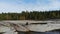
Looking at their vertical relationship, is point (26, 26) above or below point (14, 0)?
below

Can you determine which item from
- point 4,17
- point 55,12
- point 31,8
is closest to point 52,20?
point 55,12

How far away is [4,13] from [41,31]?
35.8 inches

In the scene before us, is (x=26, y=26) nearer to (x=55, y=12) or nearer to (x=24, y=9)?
(x=24, y=9)

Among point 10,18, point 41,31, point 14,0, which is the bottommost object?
point 41,31

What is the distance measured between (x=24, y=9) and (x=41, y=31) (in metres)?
0.61

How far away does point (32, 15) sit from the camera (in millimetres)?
4043

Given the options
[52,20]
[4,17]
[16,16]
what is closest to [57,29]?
[52,20]

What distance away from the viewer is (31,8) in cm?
407

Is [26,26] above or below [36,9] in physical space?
below

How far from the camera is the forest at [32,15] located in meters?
4.01

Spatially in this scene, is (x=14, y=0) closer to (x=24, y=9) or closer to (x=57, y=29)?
(x=24, y=9)

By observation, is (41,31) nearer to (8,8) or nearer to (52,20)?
(52,20)

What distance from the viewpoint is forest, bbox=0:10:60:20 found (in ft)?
13.2

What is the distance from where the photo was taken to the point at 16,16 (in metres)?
4.09
